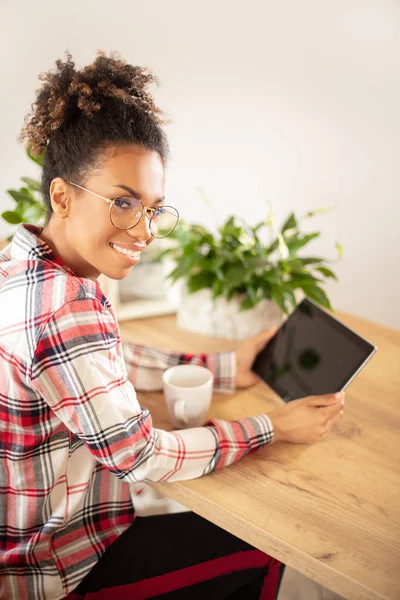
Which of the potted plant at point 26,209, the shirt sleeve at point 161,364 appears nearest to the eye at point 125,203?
the shirt sleeve at point 161,364

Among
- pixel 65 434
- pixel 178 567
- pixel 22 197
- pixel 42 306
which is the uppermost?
pixel 22 197

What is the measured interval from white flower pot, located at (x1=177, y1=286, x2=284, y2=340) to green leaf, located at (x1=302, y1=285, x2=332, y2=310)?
88 mm

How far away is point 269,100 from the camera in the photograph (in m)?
2.30

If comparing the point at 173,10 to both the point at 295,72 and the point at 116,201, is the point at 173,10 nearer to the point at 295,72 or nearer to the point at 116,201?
the point at 295,72

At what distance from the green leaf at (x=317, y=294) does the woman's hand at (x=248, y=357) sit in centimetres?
16

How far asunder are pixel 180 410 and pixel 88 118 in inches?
21.0

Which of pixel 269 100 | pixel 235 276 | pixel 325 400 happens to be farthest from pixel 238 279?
pixel 269 100

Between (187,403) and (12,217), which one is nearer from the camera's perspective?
(187,403)

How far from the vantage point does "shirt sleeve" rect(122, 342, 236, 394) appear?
4.13ft

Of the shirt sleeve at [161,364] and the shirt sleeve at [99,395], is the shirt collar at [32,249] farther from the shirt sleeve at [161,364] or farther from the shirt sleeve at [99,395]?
the shirt sleeve at [161,364]

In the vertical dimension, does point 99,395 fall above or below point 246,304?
below

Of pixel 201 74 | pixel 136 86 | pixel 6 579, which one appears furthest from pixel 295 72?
pixel 6 579

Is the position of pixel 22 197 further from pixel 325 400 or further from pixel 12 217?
pixel 325 400

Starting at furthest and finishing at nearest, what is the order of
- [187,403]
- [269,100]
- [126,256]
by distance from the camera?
[269,100] < [187,403] < [126,256]
